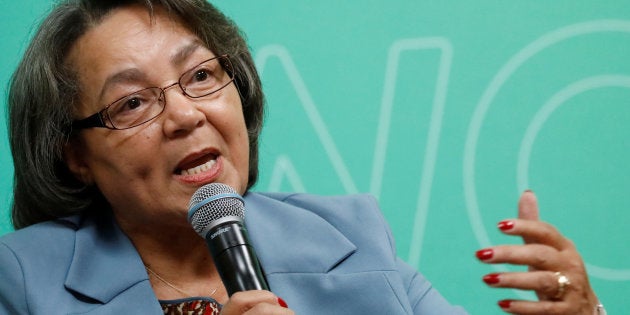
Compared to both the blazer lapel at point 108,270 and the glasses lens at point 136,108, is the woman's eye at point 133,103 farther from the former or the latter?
the blazer lapel at point 108,270

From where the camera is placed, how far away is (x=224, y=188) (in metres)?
1.21

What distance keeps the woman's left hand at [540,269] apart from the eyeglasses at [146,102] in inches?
24.3

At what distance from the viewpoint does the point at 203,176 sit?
55.9 inches

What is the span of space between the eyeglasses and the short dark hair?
65mm

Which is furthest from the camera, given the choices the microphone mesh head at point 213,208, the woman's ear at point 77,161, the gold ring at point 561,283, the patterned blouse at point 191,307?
the woman's ear at point 77,161

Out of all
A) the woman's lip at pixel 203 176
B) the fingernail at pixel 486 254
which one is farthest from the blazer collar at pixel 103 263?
the fingernail at pixel 486 254

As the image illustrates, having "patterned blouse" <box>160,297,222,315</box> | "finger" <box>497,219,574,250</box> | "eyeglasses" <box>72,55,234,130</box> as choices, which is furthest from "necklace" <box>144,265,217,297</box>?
"finger" <box>497,219,574,250</box>

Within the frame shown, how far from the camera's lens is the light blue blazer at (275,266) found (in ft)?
4.69

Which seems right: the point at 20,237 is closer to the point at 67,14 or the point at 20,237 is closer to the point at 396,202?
the point at 67,14

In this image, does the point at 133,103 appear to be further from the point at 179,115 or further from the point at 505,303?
the point at 505,303

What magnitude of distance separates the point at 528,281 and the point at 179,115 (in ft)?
2.16

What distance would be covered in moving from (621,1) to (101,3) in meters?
1.32

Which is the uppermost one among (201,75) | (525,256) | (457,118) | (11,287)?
(457,118)

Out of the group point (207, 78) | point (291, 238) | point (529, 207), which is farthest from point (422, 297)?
point (207, 78)
